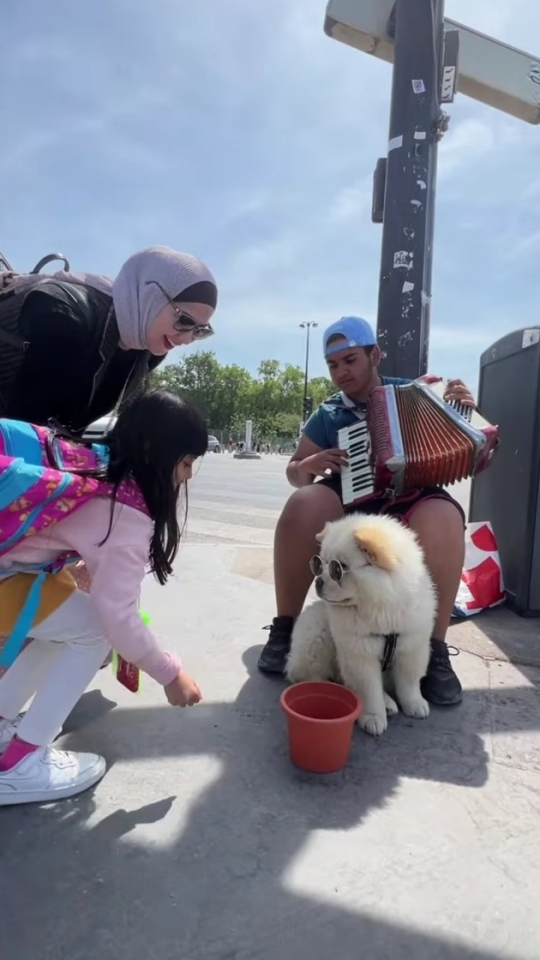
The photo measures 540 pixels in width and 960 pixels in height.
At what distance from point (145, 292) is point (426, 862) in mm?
1572

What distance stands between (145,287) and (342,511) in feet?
3.49

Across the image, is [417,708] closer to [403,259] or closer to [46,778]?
[46,778]

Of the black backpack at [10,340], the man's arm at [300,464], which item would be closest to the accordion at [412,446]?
the man's arm at [300,464]

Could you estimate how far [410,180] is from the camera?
9.59 feet

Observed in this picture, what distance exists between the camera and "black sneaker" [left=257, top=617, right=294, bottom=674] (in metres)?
2.08

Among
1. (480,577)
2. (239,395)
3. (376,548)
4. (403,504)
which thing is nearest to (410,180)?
(403,504)

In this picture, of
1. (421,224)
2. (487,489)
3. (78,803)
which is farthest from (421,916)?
(421,224)

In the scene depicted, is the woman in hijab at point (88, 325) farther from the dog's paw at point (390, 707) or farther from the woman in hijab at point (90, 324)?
the dog's paw at point (390, 707)

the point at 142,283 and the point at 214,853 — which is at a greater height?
the point at 142,283

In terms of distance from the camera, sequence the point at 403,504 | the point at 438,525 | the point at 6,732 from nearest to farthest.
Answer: the point at 6,732, the point at 438,525, the point at 403,504

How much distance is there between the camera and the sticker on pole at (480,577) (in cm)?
280

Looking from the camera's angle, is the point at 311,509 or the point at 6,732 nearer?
the point at 6,732

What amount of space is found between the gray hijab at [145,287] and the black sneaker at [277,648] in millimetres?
1143

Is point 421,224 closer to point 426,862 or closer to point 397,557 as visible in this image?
point 397,557
